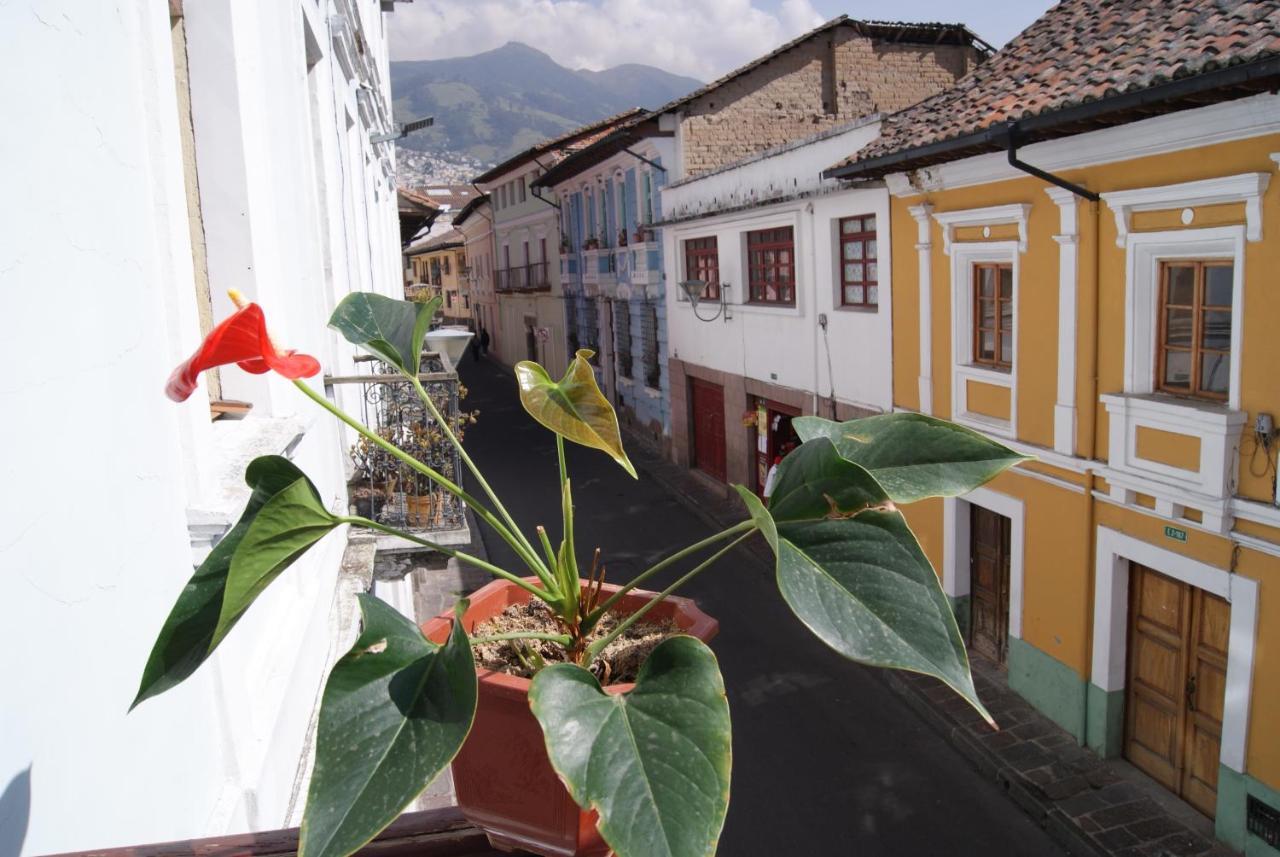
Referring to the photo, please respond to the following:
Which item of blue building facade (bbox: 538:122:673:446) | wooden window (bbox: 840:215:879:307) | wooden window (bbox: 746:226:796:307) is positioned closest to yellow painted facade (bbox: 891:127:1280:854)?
wooden window (bbox: 840:215:879:307)

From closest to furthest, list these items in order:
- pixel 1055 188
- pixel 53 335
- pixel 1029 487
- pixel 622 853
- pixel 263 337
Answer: pixel 622 853
pixel 263 337
pixel 53 335
pixel 1055 188
pixel 1029 487

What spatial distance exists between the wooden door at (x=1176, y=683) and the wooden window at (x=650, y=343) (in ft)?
45.0

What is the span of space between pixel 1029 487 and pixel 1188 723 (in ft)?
8.29

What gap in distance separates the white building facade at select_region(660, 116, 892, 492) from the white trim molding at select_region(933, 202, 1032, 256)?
1.30m

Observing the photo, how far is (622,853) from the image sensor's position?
108cm

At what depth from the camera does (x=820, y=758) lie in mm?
9703

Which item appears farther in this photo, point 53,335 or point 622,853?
point 53,335

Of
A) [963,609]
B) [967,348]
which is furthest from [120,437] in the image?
[963,609]

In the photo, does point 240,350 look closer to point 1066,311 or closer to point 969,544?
point 1066,311

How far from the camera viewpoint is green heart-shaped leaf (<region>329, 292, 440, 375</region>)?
1.87 meters

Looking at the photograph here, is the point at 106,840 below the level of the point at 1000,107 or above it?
below

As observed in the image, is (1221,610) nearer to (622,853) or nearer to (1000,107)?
(1000,107)

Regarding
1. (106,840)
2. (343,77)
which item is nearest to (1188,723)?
(106,840)

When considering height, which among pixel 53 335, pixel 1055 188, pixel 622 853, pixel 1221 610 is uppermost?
pixel 1055 188
